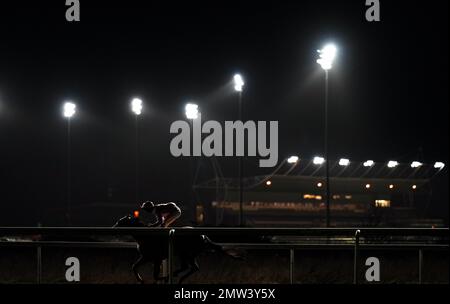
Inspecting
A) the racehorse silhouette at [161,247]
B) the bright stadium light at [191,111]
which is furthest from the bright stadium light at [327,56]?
the racehorse silhouette at [161,247]

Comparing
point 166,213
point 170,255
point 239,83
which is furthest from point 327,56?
point 170,255

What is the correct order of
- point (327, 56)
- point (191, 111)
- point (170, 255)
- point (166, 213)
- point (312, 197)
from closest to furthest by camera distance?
point (170, 255) < point (166, 213) < point (327, 56) < point (191, 111) < point (312, 197)

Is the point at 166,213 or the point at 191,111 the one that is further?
the point at 191,111

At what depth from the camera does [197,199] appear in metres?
56.3

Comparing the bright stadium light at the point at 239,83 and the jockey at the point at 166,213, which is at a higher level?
the bright stadium light at the point at 239,83

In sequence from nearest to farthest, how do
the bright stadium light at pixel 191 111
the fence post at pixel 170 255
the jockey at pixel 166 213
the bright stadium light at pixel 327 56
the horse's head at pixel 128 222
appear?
the fence post at pixel 170 255
the horse's head at pixel 128 222
the jockey at pixel 166 213
the bright stadium light at pixel 327 56
the bright stadium light at pixel 191 111

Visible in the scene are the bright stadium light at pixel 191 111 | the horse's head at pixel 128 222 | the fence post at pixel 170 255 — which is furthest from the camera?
the bright stadium light at pixel 191 111

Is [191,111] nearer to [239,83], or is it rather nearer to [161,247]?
[239,83]

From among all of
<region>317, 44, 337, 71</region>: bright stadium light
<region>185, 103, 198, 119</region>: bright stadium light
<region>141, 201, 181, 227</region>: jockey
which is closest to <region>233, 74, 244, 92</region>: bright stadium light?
<region>185, 103, 198, 119</region>: bright stadium light

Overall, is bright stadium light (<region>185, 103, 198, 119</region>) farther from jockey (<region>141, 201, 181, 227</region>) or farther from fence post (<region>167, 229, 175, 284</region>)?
fence post (<region>167, 229, 175, 284</region>)

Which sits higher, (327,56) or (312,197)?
(327,56)

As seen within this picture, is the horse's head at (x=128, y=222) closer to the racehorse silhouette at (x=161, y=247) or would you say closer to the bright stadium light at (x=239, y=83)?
the racehorse silhouette at (x=161, y=247)
